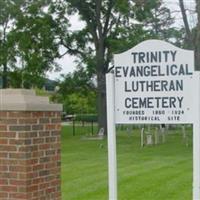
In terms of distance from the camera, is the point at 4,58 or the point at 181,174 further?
the point at 4,58

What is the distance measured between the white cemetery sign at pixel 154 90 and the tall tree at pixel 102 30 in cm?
2550

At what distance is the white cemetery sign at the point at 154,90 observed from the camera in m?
6.08

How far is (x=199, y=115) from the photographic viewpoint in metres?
6.05

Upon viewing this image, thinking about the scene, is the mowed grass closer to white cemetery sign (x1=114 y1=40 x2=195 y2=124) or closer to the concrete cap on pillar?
the concrete cap on pillar

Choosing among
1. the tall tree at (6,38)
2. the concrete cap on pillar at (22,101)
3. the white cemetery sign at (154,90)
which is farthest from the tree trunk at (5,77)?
the white cemetery sign at (154,90)

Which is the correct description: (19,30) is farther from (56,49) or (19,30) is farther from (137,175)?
(137,175)

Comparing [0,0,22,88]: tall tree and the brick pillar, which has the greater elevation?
[0,0,22,88]: tall tree

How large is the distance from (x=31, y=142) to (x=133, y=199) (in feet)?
12.5

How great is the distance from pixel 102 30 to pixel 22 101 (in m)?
28.3

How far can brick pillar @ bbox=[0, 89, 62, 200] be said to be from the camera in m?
6.42

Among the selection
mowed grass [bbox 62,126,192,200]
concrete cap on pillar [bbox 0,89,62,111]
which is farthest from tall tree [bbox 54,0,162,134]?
concrete cap on pillar [bbox 0,89,62,111]

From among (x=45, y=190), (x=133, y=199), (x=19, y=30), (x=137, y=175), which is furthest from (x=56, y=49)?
(x=45, y=190)

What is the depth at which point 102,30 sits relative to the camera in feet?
113

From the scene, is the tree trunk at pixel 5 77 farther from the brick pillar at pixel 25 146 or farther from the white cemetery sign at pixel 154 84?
the white cemetery sign at pixel 154 84
